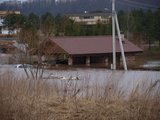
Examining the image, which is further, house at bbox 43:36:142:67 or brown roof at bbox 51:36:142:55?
brown roof at bbox 51:36:142:55

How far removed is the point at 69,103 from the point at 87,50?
3955cm

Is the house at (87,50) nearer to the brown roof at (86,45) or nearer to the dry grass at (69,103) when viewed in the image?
Result: the brown roof at (86,45)

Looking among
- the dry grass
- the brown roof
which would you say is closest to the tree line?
the brown roof

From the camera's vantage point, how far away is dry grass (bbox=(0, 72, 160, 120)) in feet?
23.0

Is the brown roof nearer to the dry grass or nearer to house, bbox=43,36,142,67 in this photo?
house, bbox=43,36,142,67

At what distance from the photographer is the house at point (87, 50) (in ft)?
149

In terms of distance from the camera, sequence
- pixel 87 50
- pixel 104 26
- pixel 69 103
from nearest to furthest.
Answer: pixel 69 103, pixel 87 50, pixel 104 26

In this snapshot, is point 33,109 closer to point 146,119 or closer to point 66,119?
point 66,119

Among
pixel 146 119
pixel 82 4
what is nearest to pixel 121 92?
pixel 146 119

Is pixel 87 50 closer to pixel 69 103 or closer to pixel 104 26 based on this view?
pixel 104 26

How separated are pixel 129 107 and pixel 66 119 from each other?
1069mm

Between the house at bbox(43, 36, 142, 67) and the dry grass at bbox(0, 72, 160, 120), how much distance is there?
34372 mm

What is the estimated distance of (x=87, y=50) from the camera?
1865 inches

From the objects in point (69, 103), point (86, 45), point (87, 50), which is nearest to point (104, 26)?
point (86, 45)
